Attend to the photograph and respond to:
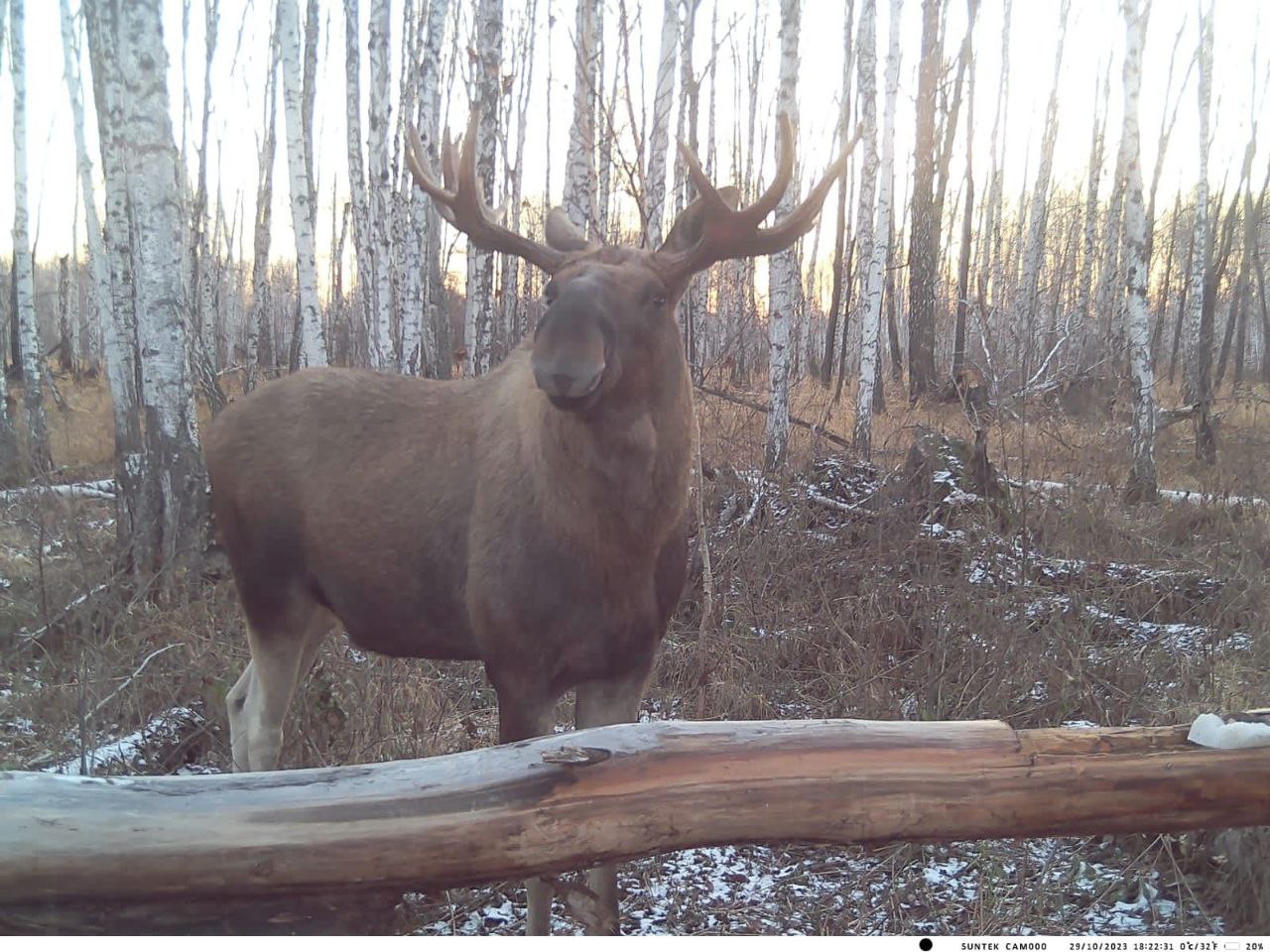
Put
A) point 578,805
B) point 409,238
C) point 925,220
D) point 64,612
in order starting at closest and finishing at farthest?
point 578,805
point 64,612
point 409,238
point 925,220

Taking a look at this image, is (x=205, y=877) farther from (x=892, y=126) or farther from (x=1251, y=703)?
(x=892, y=126)

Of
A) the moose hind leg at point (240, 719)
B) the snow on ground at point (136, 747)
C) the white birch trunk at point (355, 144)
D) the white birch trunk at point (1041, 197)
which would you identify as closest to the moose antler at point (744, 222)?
the moose hind leg at point (240, 719)

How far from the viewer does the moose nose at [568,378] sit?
2398 millimetres

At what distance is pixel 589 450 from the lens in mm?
2783

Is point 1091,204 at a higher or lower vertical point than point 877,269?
higher

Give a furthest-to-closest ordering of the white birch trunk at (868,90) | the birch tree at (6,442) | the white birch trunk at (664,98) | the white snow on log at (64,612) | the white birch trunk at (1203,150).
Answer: the white birch trunk at (1203,150) < the white birch trunk at (868,90) < the birch tree at (6,442) < the white birch trunk at (664,98) < the white snow on log at (64,612)

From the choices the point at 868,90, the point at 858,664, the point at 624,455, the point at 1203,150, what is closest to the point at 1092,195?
the point at 1203,150

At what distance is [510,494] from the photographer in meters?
2.97

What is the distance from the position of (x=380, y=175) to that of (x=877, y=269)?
248 inches

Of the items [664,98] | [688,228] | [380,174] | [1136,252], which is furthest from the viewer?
[380,174]

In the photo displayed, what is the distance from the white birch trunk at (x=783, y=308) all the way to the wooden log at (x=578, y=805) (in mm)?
5646

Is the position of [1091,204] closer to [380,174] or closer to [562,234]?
[380,174]

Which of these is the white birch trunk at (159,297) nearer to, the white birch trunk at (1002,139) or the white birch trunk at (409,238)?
the white birch trunk at (409,238)

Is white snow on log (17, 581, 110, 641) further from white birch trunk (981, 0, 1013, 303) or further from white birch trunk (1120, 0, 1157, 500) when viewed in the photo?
white birch trunk (981, 0, 1013, 303)
